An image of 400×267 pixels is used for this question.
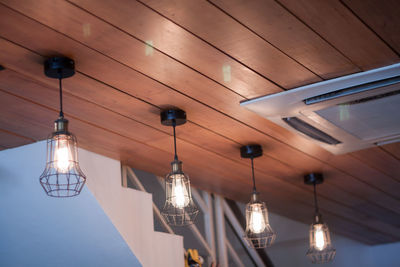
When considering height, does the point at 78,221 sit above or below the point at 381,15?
below

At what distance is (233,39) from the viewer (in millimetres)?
1986

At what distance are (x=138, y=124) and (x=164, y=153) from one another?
0.47 meters

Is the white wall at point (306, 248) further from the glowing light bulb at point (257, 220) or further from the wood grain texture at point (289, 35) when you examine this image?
the wood grain texture at point (289, 35)

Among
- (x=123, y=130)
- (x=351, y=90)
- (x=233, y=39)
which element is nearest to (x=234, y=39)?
(x=233, y=39)

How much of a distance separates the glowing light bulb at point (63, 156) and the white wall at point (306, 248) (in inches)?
149

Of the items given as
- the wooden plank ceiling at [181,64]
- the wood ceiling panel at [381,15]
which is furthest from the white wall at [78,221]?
the wood ceiling panel at [381,15]

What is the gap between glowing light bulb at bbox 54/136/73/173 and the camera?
6.49ft

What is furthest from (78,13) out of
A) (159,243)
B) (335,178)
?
(335,178)

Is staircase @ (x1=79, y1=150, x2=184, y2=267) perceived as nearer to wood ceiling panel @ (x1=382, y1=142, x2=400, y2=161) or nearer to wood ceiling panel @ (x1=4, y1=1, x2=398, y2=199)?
wood ceiling panel @ (x1=4, y1=1, x2=398, y2=199)

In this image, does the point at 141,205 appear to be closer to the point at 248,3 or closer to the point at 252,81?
the point at 252,81

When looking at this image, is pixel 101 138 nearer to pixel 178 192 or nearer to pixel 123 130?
pixel 123 130

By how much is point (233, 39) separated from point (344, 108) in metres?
0.71

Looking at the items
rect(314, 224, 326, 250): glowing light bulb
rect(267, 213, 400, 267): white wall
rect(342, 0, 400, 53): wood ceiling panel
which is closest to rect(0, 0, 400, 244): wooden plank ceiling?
rect(342, 0, 400, 53): wood ceiling panel

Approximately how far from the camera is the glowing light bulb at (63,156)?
1.98 meters
